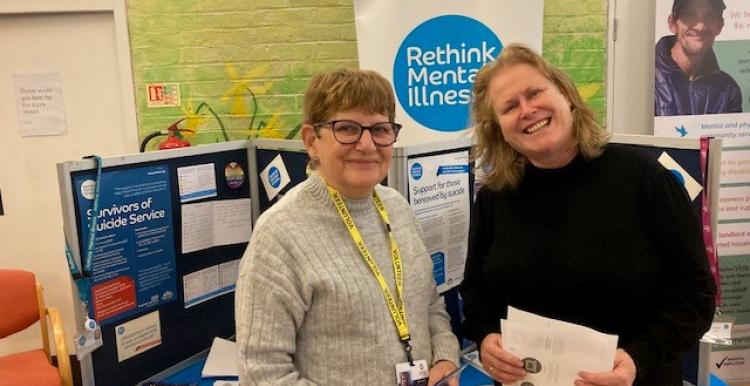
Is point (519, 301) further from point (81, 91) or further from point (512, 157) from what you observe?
point (81, 91)

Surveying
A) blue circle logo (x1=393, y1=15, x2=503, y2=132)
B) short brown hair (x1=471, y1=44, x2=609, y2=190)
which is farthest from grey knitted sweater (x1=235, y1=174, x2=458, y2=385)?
blue circle logo (x1=393, y1=15, x2=503, y2=132)

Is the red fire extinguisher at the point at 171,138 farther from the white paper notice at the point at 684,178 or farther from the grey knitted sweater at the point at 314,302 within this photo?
the white paper notice at the point at 684,178

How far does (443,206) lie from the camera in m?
1.89

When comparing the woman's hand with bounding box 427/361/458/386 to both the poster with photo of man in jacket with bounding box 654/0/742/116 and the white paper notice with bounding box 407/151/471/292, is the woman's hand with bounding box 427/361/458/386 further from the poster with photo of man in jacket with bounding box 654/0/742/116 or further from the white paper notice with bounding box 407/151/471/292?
the poster with photo of man in jacket with bounding box 654/0/742/116

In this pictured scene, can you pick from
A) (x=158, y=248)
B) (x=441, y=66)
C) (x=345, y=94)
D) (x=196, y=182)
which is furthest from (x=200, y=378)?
(x=441, y=66)

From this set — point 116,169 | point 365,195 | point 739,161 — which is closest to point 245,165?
point 116,169

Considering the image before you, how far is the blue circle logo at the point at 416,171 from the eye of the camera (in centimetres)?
180

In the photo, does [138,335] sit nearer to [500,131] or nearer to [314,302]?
[314,302]

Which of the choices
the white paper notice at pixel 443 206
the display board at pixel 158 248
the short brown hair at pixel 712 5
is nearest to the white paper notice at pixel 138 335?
the display board at pixel 158 248

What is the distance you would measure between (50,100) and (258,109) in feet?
3.81

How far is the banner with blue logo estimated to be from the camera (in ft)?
8.40

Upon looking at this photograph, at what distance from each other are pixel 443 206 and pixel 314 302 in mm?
762

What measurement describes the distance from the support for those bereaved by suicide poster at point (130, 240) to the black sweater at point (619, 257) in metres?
1.14

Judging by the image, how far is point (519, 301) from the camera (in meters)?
1.38
